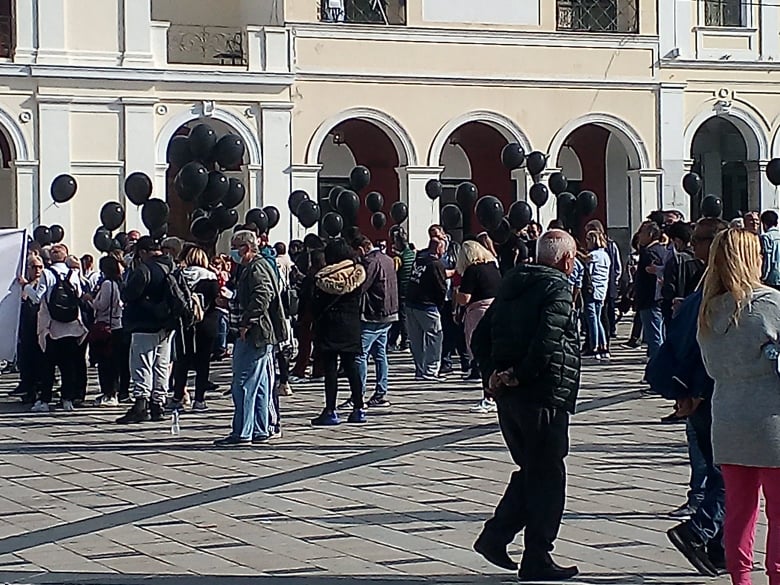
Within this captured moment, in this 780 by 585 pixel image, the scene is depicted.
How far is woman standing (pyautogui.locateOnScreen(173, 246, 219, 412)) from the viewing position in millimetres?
A: 14266

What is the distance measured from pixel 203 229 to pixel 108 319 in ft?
7.17

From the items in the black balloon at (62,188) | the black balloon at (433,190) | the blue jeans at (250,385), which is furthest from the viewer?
the black balloon at (433,190)

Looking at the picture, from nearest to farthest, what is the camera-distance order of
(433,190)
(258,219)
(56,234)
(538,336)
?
(538,336) < (258,219) < (56,234) < (433,190)

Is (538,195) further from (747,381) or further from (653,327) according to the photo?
(747,381)

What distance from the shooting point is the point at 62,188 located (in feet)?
80.8

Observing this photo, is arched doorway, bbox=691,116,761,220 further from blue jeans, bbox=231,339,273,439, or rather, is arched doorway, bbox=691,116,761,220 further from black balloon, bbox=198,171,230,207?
blue jeans, bbox=231,339,273,439

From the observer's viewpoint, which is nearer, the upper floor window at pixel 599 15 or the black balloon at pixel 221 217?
the black balloon at pixel 221 217

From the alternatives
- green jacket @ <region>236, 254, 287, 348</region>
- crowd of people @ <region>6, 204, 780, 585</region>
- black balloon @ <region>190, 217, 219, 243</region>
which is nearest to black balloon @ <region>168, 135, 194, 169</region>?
black balloon @ <region>190, 217, 219, 243</region>

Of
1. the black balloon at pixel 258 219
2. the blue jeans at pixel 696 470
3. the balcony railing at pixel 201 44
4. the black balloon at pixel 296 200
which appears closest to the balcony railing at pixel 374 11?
the balcony railing at pixel 201 44

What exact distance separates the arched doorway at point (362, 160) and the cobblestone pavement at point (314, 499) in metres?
16.0

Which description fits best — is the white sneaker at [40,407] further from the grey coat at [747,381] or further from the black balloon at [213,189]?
the grey coat at [747,381]

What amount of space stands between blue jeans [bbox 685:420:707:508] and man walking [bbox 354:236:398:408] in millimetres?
6425

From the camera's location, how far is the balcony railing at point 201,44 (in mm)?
28531

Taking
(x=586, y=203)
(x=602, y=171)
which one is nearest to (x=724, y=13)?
(x=602, y=171)
